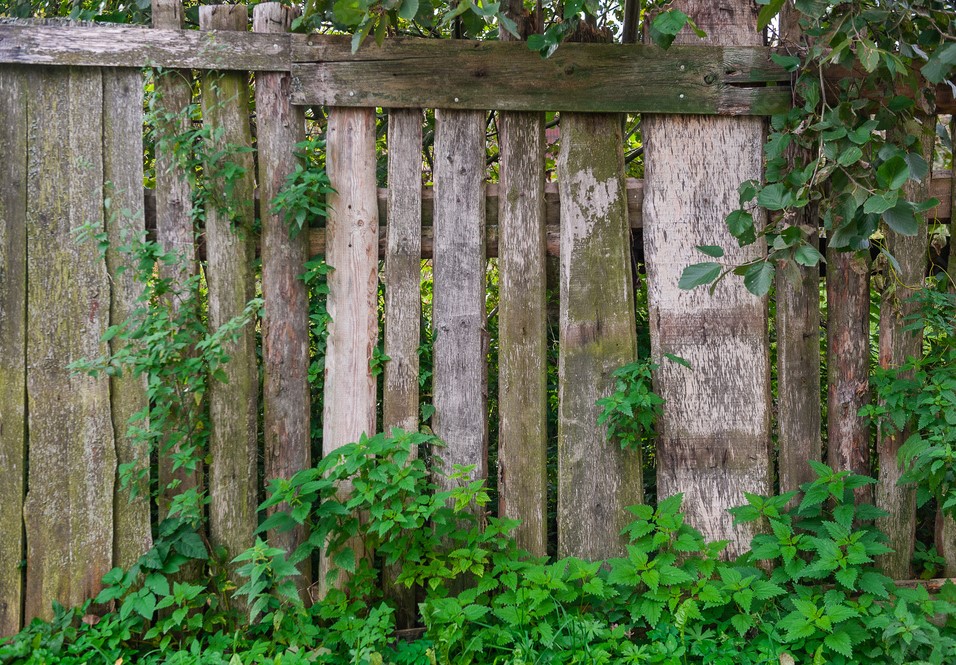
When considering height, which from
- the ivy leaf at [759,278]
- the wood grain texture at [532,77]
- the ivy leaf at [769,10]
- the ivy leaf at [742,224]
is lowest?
the ivy leaf at [759,278]

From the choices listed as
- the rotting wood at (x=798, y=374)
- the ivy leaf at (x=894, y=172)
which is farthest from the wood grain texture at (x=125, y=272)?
the ivy leaf at (x=894, y=172)

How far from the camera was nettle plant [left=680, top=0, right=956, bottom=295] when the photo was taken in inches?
99.9

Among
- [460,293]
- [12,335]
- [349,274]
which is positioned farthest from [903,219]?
[12,335]

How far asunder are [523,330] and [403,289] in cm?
53

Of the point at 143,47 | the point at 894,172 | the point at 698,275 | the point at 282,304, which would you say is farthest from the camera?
the point at 282,304

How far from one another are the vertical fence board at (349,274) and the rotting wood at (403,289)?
0.08 m

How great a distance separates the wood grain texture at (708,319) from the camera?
121 inches

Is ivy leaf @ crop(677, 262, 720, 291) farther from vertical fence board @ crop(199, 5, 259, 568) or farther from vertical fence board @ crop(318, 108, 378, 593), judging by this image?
vertical fence board @ crop(199, 5, 259, 568)

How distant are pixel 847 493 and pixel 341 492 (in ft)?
6.77

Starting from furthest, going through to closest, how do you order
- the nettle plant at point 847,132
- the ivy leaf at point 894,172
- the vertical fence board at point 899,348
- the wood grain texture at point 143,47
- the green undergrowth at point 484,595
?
the vertical fence board at point 899,348 → the wood grain texture at point 143,47 → the green undergrowth at point 484,595 → the nettle plant at point 847,132 → the ivy leaf at point 894,172

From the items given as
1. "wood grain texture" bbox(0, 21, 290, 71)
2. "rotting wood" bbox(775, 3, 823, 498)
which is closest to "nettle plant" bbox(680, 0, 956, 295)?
"rotting wood" bbox(775, 3, 823, 498)

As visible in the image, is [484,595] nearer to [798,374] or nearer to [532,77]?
[798,374]

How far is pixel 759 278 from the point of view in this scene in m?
2.55

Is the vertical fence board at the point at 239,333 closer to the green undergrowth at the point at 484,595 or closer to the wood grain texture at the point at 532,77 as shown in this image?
the green undergrowth at the point at 484,595
